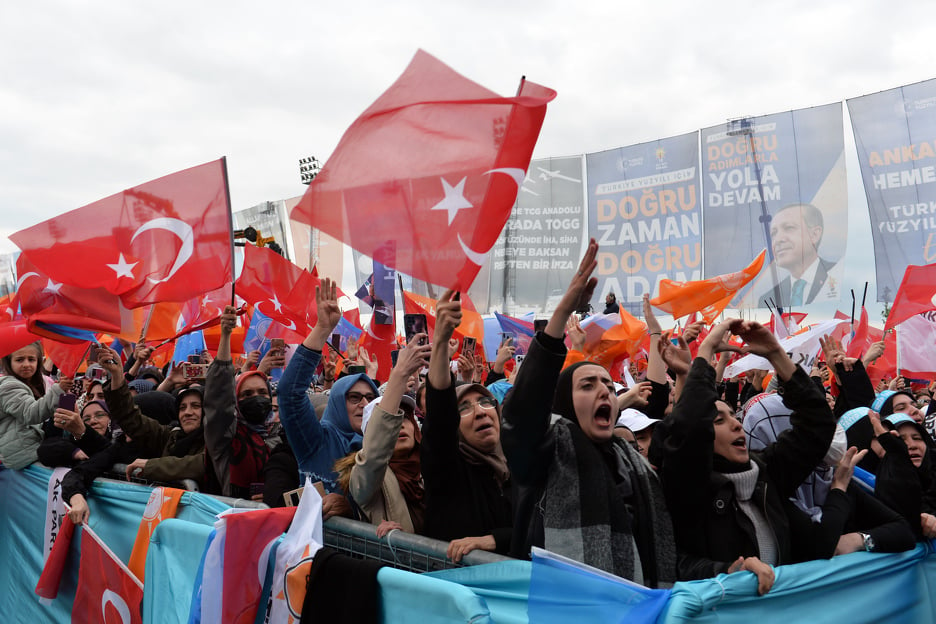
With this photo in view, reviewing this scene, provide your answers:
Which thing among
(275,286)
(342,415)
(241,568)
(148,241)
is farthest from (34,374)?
(241,568)

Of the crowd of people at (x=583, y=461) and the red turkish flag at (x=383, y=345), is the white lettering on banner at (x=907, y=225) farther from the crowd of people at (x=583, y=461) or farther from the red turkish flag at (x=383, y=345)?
the red turkish flag at (x=383, y=345)

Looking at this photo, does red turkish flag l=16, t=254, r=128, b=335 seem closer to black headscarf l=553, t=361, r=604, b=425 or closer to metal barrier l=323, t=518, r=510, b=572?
metal barrier l=323, t=518, r=510, b=572

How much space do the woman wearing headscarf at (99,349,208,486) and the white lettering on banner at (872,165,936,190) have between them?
1096 cm

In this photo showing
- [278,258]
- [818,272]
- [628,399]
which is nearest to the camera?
[628,399]

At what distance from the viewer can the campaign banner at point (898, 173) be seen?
1141 cm

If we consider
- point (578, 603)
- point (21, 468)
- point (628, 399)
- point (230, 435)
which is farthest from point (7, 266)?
point (578, 603)

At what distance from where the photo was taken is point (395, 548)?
9.78 feet

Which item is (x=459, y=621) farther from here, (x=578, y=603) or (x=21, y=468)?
(x=21, y=468)

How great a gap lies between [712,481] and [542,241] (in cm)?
1334

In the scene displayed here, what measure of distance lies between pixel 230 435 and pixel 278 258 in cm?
430

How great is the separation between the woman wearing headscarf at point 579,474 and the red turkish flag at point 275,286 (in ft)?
19.9

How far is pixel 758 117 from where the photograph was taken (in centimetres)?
1330

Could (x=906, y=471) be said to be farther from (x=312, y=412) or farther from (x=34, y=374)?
(x=34, y=374)

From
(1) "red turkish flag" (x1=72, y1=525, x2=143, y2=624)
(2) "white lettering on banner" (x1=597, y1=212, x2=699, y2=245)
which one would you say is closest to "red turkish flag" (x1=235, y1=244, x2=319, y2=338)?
(1) "red turkish flag" (x1=72, y1=525, x2=143, y2=624)
